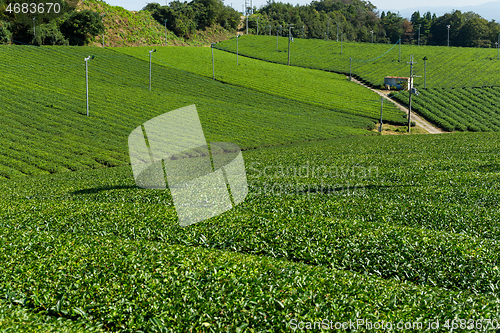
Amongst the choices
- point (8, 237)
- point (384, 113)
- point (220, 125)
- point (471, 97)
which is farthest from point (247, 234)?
point (471, 97)

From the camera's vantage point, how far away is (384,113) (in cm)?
8494

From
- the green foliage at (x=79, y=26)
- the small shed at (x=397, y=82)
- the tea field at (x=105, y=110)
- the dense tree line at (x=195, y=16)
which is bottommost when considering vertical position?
the tea field at (x=105, y=110)

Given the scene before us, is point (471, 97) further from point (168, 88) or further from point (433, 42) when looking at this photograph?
point (433, 42)

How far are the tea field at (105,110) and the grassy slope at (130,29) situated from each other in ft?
65.1

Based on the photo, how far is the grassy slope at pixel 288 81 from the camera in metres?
88.6

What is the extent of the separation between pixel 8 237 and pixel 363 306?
424 inches

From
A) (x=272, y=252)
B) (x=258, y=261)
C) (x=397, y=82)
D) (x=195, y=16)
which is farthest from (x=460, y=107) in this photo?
(x=195, y=16)

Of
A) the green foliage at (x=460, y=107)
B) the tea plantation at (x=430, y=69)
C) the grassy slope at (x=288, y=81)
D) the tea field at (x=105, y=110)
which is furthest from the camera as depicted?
the grassy slope at (x=288, y=81)

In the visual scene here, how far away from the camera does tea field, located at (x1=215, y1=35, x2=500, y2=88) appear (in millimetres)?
114562

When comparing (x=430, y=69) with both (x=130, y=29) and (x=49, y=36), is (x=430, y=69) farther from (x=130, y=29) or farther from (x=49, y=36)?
(x=49, y=36)

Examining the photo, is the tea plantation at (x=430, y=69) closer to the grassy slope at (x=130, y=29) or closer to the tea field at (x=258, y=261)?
the grassy slope at (x=130, y=29)

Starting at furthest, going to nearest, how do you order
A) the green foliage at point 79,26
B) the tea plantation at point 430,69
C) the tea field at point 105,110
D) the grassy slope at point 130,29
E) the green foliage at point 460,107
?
the grassy slope at point 130,29 → the green foliage at point 79,26 → the tea plantation at point 430,69 → the green foliage at point 460,107 → the tea field at point 105,110

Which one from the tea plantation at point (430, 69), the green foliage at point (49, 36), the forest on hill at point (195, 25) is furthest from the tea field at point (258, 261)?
the forest on hill at point (195, 25)

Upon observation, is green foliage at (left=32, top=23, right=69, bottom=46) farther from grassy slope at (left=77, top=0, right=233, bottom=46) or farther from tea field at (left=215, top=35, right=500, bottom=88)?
tea field at (left=215, top=35, right=500, bottom=88)
